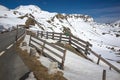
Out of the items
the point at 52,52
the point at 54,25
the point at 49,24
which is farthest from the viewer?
the point at 54,25

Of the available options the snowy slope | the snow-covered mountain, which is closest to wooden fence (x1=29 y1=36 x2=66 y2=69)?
the snowy slope

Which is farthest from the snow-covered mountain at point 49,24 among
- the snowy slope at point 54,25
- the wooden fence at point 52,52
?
the wooden fence at point 52,52

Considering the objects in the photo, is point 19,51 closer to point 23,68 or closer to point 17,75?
point 23,68

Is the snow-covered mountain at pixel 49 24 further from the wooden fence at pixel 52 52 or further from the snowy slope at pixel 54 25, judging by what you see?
the wooden fence at pixel 52 52

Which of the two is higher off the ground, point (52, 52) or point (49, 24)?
point (49, 24)

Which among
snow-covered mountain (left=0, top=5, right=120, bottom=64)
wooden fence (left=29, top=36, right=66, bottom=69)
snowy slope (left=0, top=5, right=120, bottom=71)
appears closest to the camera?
wooden fence (left=29, top=36, right=66, bottom=69)

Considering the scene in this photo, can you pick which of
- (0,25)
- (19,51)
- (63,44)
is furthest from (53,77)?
(0,25)

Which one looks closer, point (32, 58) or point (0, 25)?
point (32, 58)

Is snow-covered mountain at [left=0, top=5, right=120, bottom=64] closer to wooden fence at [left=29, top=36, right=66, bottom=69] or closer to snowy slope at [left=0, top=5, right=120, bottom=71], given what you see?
snowy slope at [left=0, top=5, right=120, bottom=71]

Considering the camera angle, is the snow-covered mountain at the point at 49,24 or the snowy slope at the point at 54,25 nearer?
the snowy slope at the point at 54,25

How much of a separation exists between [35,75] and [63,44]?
13200mm

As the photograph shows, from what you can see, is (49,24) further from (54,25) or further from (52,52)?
(52,52)

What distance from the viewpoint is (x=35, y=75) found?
1009cm

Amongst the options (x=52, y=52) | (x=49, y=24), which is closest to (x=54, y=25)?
(x=49, y=24)
